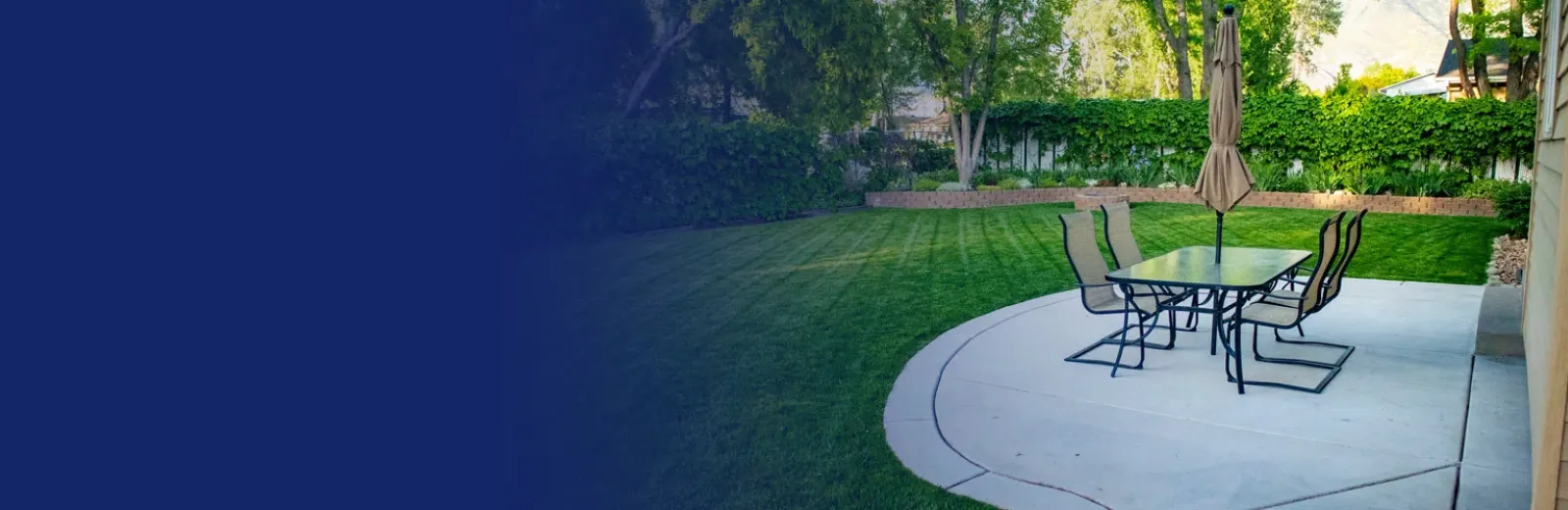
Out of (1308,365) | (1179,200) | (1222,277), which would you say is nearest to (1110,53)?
(1179,200)

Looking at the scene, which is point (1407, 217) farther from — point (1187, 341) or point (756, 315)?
point (756, 315)

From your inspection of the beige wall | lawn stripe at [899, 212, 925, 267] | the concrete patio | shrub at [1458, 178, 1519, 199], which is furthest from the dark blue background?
shrub at [1458, 178, 1519, 199]

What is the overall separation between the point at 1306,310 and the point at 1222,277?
0.46m

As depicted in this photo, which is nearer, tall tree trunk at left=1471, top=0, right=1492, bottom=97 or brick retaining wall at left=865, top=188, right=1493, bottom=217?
brick retaining wall at left=865, top=188, right=1493, bottom=217

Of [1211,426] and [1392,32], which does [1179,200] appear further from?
[1392,32]

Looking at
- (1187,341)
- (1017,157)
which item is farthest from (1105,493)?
(1017,157)

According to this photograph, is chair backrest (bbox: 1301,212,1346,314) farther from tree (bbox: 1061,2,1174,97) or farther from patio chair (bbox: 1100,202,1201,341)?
tree (bbox: 1061,2,1174,97)

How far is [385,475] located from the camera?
78cm

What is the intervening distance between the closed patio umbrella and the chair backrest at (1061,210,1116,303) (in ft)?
2.41

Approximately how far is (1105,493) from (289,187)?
10.6 feet

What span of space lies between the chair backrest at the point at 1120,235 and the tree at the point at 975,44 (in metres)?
11.3

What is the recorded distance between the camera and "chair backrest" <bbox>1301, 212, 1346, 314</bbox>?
4.76m

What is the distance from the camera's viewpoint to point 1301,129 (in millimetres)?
15766

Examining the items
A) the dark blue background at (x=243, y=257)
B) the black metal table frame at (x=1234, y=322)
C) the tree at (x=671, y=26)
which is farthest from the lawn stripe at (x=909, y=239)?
the dark blue background at (x=243, y=257)
